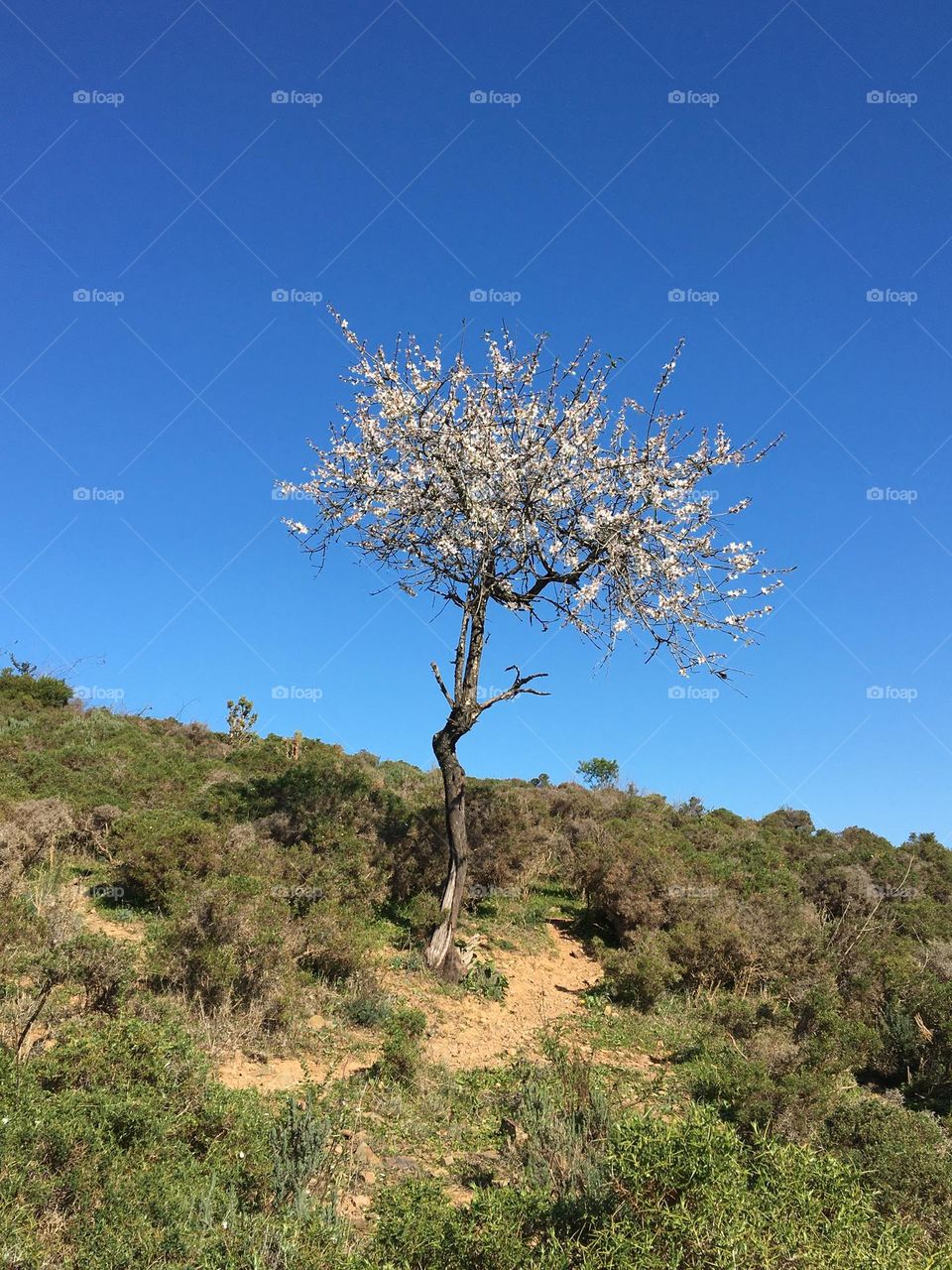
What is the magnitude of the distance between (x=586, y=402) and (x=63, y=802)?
42.9 ft

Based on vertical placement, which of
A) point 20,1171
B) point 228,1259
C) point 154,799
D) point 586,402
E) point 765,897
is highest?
point 586,402

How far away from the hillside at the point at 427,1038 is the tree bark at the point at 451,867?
0.36m

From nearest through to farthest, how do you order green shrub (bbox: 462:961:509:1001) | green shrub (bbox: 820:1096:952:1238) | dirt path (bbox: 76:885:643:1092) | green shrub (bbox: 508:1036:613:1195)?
green shrub (bbox: 508:1036:613:1195)
green shrub (bbox: 820:1096:952:1238)
dirt path (bbox: 76:885:643:1092)
green shrub (bbox: 462:961:509:1001)

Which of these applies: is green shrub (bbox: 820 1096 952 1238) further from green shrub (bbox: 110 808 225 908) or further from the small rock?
green shrub (bbox: 110 808 225 908)

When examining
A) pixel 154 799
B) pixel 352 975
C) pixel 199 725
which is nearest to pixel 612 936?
pixel 352 975

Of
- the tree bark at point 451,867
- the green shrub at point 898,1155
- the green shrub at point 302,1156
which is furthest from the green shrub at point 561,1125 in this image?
the tree bark at point 451,867

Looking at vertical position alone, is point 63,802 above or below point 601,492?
below

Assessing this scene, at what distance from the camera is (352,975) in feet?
37.7

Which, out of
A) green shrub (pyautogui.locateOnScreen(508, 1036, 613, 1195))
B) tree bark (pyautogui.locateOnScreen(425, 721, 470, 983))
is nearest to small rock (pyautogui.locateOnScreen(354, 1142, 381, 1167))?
green shrub (pyautogui.locateOnScreen(508, 1036, 613, 1195))

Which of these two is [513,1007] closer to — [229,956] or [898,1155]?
[229,956]

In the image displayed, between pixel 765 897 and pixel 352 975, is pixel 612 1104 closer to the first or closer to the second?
pixel 352 975

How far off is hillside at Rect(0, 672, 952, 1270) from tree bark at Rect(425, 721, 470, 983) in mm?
360

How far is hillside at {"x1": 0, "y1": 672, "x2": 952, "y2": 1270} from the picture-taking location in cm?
496

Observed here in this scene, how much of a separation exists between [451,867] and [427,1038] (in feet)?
11.9
